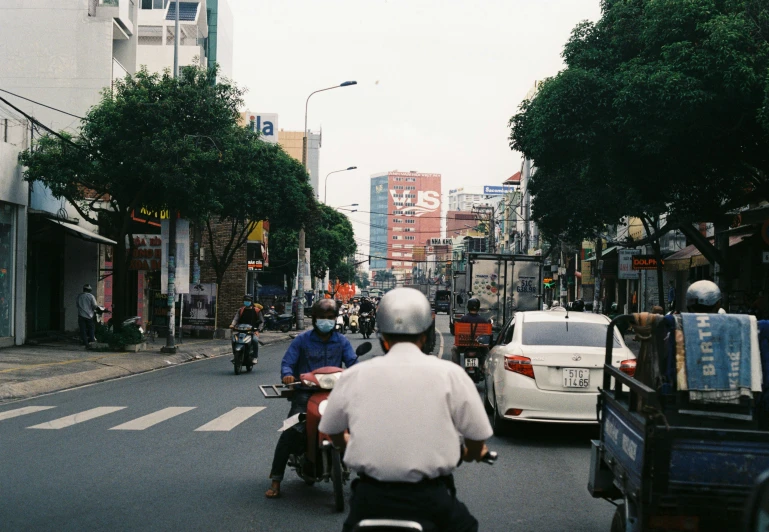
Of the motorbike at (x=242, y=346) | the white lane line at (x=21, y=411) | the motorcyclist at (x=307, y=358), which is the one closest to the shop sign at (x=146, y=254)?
the motorbike at (x=242, y=346)

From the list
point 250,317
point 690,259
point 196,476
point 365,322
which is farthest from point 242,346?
point 365,322

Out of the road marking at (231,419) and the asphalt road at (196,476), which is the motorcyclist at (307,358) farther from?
the road marking at (231,419)

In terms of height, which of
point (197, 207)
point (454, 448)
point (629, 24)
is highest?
point (629, 24)

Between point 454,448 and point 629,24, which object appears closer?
point 454,448

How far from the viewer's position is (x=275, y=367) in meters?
22.5

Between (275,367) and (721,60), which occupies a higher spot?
(721,60)

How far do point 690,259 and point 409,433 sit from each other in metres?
28.8

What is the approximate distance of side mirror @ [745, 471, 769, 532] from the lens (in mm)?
2664

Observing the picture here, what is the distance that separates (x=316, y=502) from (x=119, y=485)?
1.83 metres

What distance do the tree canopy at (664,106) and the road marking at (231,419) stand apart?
1029 cm

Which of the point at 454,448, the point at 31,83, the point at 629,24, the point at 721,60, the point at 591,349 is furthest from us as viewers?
the point at 31,83

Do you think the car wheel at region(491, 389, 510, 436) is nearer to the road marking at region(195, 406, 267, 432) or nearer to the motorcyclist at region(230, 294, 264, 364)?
the road marking at region(195, 406, 267, 432)

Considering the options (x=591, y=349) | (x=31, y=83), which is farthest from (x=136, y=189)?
(x=591, y=349)

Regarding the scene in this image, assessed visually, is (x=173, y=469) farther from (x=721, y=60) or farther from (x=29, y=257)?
(x=29, y=257)
